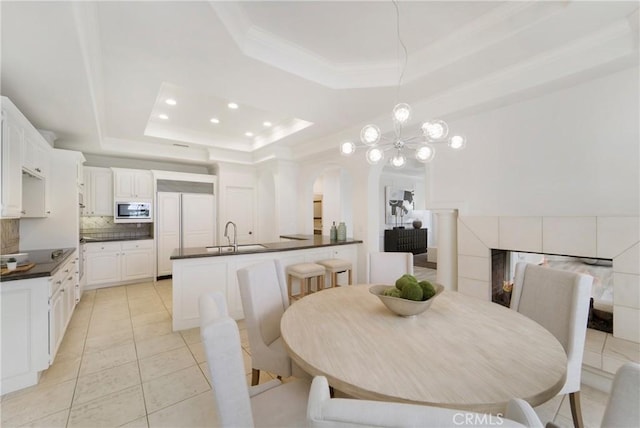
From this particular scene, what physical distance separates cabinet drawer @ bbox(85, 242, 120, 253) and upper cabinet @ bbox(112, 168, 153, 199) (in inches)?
33.7

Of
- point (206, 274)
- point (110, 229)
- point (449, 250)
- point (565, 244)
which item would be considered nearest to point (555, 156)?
point (565, 244)

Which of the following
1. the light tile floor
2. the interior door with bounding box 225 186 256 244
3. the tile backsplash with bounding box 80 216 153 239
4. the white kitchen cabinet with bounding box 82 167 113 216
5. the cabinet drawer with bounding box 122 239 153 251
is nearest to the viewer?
the light tile floor

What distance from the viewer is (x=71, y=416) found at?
5.66 feet

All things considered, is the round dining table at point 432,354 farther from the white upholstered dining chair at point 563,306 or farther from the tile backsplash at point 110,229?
the tile backsplash at point 110,229

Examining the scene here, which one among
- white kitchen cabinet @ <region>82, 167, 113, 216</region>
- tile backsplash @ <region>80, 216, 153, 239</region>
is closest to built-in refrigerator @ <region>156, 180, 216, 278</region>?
tile backsplash @ <region>80, 216, 153, 239</region>

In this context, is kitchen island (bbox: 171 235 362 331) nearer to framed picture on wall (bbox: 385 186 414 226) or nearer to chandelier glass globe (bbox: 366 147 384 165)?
chandelier glass globe (bbox: 366 147 384 165)

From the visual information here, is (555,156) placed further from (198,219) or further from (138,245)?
(138,245)

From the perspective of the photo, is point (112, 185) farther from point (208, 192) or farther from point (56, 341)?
point (56, 341)

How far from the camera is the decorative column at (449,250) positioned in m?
3.15

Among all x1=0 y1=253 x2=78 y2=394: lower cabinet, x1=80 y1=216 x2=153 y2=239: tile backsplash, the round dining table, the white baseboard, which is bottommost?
the white baseboard

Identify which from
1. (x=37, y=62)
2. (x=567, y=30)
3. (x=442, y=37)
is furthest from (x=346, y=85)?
(x=37, y=62)

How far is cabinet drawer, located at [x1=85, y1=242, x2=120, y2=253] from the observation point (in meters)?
4.45

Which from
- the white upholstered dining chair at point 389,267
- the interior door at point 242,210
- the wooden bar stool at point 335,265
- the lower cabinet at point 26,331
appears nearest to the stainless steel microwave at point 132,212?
the interior door at point 242,210

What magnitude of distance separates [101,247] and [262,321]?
4397mm
